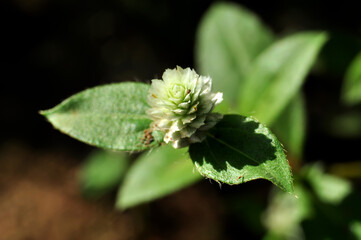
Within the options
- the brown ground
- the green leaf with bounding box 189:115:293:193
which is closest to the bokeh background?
the brown ground

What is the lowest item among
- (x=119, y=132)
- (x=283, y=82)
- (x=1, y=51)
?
(x=119, y=132)

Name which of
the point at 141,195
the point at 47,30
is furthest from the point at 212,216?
the point at 47,30

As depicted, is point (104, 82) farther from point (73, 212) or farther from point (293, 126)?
point (293, 126)

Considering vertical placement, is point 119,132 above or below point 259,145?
above

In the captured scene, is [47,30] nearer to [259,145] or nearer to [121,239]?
[121,239]

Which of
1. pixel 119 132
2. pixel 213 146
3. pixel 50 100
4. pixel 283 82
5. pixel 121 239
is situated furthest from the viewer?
pixel 50 100

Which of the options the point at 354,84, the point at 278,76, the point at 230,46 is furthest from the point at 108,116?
the point at 354,84
